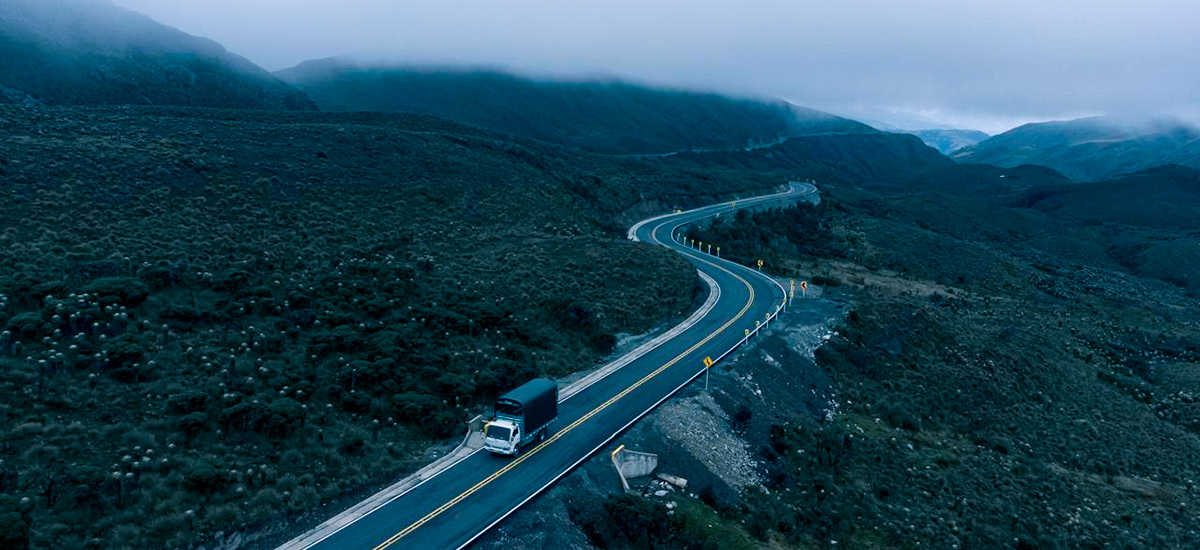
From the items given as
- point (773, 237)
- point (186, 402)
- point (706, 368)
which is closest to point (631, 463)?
point (706, 368)

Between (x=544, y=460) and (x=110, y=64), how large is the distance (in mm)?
123118

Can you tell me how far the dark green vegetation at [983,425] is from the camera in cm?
2747

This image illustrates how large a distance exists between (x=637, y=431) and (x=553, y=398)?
12.5 feet

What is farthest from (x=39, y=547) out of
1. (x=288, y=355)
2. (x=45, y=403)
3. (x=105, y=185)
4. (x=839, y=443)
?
(x=105, y=185)

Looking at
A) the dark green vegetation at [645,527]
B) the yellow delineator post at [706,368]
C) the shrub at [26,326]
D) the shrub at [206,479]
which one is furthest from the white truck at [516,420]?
the shrub at [26,326]

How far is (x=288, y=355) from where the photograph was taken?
29641 mm

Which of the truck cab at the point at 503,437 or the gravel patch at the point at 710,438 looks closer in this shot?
the truck cab at the point at 503,437

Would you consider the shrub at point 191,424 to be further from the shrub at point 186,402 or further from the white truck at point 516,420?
the white truck at point 516,420

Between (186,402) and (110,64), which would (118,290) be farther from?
(110,64)

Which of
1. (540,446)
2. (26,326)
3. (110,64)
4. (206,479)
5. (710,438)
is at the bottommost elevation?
(710,438)

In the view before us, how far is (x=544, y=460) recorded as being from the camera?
81.8 feet

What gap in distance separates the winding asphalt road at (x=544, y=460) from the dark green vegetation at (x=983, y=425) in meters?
4.29

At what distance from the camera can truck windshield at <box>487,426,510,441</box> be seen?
24406mm

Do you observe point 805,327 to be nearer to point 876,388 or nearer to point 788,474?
point 876,388
